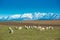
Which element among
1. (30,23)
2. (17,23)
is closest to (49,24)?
(30,23)

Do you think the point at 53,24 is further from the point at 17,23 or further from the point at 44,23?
the point at 17,23

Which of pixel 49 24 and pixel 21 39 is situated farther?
pixel 49 24

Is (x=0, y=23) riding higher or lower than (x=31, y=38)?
higher

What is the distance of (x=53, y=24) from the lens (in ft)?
63.2

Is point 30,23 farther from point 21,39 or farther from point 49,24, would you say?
point 21,39

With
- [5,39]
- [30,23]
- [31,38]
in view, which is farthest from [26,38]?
[30,23]

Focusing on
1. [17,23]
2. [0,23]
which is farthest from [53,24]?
[0,23]

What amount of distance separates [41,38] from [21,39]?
43.7 inches

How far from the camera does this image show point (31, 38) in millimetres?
11484

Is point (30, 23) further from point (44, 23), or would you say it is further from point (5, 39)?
point (5, 39)

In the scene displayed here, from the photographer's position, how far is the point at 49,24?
19547 mm

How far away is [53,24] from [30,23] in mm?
2069

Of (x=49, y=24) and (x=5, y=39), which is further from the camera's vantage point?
(x=49, y=24)

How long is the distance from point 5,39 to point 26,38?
1125 millimetres
